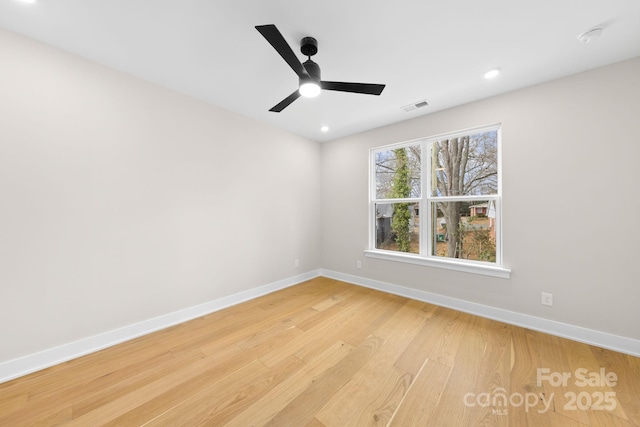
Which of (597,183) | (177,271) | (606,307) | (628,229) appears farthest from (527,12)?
(177,271)

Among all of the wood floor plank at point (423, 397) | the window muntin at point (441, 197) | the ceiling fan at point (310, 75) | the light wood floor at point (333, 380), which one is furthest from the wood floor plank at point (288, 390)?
the ceiling fan at point (310, 75)

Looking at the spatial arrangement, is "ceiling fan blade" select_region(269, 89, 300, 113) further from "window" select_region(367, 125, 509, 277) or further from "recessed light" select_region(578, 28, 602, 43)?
"recessed light" select_region(578, 28, 602, 43)

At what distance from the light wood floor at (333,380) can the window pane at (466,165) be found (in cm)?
162

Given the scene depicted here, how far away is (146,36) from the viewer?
1.83 meters

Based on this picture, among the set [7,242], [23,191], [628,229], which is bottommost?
[7,242]

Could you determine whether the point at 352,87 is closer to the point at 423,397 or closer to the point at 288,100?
the point at 288,100

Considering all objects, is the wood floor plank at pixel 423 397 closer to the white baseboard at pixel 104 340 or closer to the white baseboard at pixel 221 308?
the white baseboard at pixel 221 308

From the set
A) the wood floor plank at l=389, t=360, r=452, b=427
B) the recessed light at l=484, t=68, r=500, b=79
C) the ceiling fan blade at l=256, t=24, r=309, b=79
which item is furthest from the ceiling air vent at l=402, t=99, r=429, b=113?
the wood floor plank at l=389, t=360, r=452, b=427

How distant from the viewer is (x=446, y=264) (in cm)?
305

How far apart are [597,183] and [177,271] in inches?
172

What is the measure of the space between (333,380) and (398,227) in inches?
97.6

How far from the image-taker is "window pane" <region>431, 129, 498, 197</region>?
2854 millimetres

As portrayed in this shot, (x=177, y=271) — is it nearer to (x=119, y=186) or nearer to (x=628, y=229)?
(x=119, y=186)

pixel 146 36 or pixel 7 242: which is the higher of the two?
pixel 146 36
